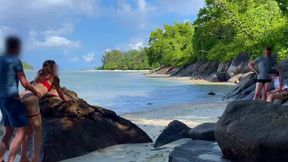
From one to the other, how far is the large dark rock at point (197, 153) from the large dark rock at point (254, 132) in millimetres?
222

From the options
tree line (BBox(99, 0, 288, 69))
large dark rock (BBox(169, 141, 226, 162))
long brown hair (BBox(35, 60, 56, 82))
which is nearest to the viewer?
large dark rock (BBox(169, 141, 226, 162))

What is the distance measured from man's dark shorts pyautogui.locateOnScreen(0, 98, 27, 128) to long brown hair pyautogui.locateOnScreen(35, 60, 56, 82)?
602 mm

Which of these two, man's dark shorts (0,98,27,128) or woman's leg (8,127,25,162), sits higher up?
man's dark shorts (0,98,27,128)

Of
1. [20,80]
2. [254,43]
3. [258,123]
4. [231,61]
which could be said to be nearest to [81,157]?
[20,80]

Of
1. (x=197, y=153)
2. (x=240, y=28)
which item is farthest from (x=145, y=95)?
(x=197, y=153)

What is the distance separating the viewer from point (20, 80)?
505cm

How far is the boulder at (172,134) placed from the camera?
24.9 feet

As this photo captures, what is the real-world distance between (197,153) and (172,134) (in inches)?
92.5

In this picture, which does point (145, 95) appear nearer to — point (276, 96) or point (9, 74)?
point (276, 96)

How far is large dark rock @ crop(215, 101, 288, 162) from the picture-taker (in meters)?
4.54

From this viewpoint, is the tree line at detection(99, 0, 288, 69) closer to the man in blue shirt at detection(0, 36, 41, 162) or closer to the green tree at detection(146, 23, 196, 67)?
the green tree at detection(146, 23, 196, 67)

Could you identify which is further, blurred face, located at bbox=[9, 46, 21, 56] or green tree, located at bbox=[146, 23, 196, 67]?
green tree, located at bbox=[146, 23, 196, 67]

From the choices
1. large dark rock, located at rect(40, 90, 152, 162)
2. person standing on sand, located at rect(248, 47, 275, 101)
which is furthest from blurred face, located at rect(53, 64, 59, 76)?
person standing on sand, located at rect(248, 47, 275, 101)

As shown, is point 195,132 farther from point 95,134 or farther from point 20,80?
point 20,80
